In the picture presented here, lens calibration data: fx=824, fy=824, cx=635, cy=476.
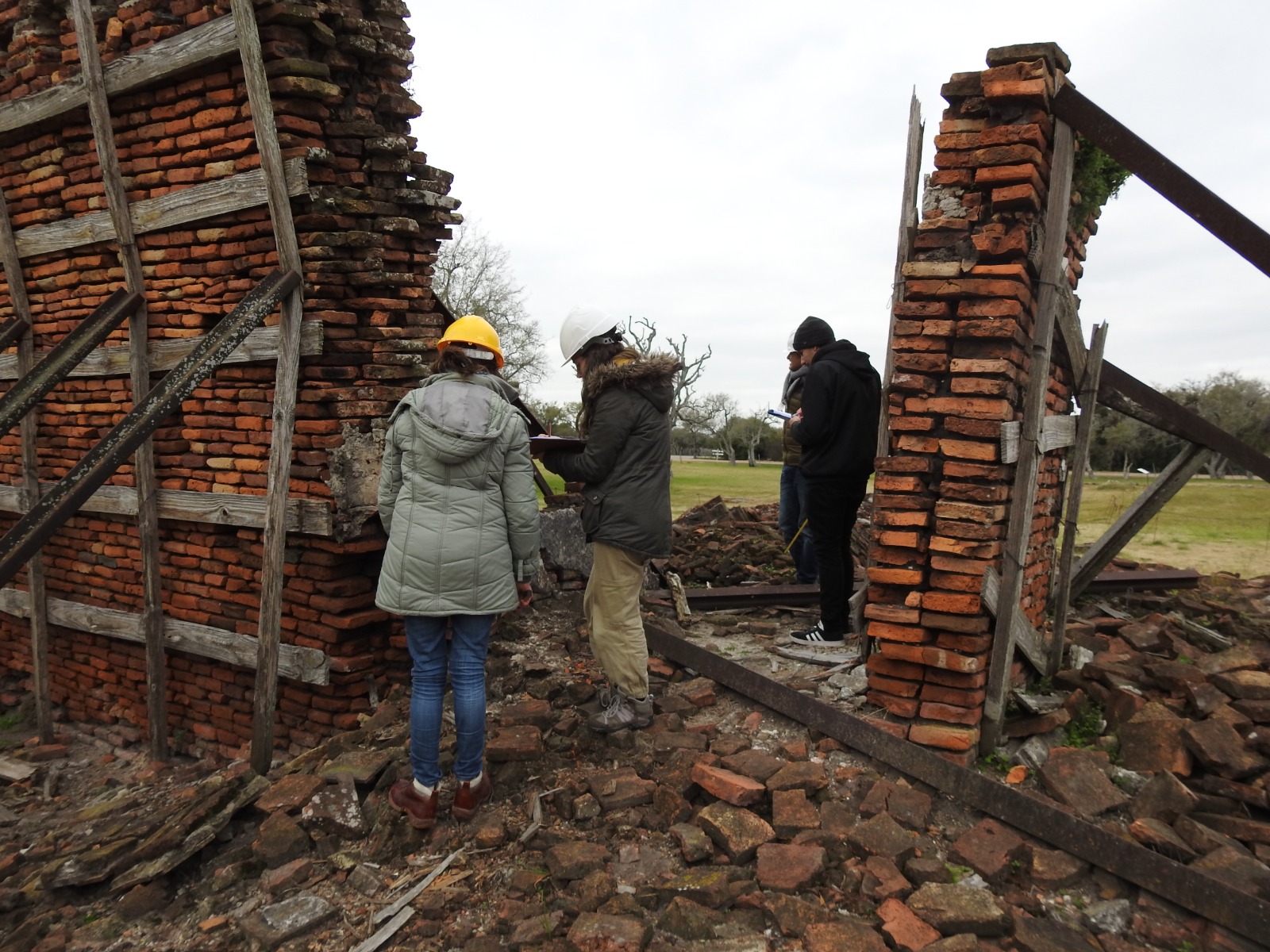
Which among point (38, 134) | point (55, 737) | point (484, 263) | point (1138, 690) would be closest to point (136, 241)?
point (38, 134)

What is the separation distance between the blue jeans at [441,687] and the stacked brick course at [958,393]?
6.15 feet

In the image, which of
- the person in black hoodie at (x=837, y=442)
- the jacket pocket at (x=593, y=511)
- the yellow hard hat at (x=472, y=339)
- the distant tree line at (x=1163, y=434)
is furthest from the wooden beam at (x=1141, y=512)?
the distant tree line at (x=1163, y=434)

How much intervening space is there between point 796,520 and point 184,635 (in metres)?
4.45

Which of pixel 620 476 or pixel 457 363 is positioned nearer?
pixel 457 363

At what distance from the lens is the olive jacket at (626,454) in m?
3.88

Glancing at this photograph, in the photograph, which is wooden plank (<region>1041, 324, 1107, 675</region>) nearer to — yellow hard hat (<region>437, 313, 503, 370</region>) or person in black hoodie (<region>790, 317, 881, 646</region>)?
person in black hoodie (<region>790, 317, 881, 646</region>)

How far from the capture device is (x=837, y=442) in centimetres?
470


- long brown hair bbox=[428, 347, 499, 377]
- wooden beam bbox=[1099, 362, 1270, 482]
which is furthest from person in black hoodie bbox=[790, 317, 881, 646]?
long brown hair bbox=[428, 347, 499, 377]

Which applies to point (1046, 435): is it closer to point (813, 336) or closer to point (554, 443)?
point (813, 336)

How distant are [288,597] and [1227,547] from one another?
32.6 ft

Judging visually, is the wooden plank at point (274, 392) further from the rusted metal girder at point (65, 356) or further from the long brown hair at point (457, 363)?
the long brown hair at point (457, 363)

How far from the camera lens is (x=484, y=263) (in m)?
30.8

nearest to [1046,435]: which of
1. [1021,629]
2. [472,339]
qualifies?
[1021,629]

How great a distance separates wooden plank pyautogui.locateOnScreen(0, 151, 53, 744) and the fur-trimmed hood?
4333mm
